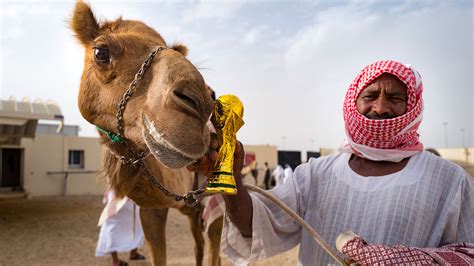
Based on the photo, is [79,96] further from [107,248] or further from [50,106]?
[50,106]

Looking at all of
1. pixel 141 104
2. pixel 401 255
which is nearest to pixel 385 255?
pixel 401 255

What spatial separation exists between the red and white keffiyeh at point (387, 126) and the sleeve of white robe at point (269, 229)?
1.10 feet

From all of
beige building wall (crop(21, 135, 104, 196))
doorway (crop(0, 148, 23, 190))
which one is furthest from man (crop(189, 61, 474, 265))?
beige building wall (crop(21, 135, 104, 196))

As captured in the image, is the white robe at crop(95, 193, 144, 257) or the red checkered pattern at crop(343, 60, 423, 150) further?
the white robe at crop(95, 193, 144, 257)

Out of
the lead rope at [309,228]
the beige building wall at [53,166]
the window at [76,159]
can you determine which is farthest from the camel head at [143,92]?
the window at [76,159]

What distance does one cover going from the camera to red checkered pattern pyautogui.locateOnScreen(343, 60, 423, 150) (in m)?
1.77

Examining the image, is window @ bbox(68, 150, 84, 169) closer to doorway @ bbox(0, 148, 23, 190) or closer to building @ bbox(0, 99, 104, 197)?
building @ bbox(0, 99, 104, 197)

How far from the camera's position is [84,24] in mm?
2869

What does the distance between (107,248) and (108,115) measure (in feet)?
14.9

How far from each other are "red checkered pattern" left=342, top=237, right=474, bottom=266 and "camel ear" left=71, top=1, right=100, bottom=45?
2.29 m

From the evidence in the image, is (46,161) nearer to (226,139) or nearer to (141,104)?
(141,104)

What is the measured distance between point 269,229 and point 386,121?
2.35ft

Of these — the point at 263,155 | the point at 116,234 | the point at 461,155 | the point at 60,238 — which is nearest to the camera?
the point at 116,234

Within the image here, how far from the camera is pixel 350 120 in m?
1.90
